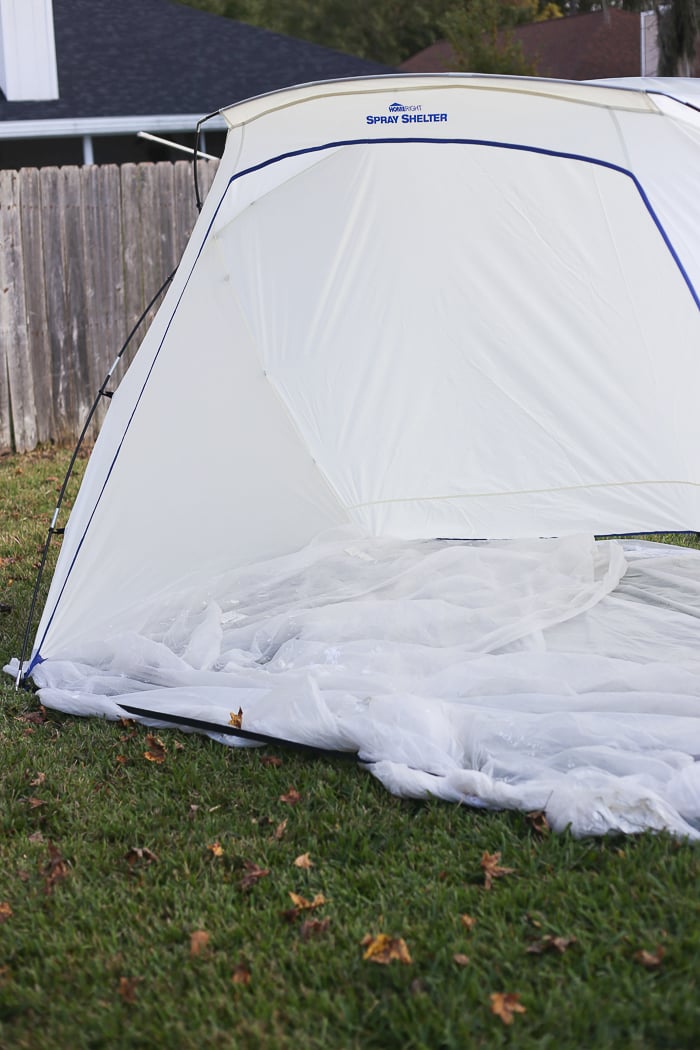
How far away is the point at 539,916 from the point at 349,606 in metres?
1.87

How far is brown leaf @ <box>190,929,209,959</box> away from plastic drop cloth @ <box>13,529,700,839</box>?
0.74 m

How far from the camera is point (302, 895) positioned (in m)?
2.67

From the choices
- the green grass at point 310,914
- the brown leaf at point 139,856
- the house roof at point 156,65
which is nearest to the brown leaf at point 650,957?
the green grass at point 310,914

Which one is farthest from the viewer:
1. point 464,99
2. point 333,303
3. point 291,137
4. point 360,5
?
point 360,5

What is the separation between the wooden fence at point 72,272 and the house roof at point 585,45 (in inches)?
414

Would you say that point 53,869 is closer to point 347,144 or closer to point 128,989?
point 128,989

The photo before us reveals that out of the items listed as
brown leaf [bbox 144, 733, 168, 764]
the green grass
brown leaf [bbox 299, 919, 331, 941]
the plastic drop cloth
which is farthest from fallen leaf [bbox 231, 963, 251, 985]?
brown leaf [bbox 144, 733, 168, 764]

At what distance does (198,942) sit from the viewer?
8.18ft

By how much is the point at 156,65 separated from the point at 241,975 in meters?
10.8

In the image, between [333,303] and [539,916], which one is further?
[333,303]

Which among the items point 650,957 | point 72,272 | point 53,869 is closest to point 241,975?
point 53,869

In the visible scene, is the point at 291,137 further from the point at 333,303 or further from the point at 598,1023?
the point at 598,1023

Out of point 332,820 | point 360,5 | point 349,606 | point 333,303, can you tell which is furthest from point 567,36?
point 332,820

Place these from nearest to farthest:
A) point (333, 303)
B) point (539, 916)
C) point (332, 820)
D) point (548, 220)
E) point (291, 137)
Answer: point (539, 916), point (332, 820), point (291, 137), point (548, 220), point (333, 303)
